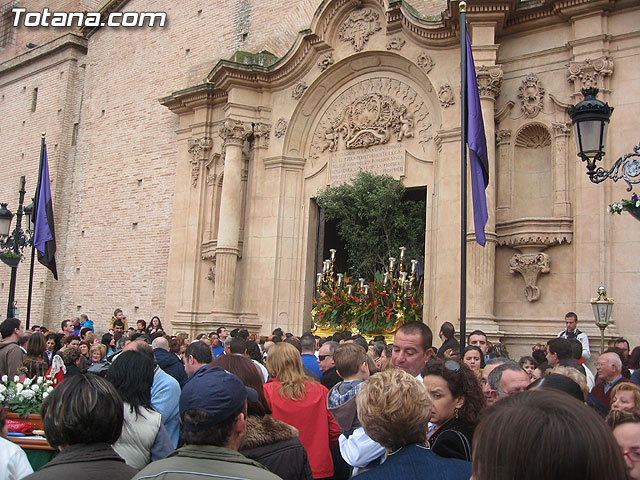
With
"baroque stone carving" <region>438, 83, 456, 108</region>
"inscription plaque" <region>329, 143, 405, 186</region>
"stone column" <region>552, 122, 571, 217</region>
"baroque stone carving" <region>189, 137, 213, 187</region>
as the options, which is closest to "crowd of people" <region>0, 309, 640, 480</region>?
"stone column" <region>552, 122, 571, 217</region>

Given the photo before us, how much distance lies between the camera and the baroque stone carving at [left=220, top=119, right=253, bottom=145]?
17984 mm

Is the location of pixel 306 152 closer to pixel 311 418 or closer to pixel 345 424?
pixel 311 418

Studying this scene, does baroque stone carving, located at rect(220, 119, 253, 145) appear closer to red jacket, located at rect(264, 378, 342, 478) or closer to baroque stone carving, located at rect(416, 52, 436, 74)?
baroque stone carving, located at rect(416, 52, 436, 74)

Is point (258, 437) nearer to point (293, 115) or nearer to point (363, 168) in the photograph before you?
point (363, 168)

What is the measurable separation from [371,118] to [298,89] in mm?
2320

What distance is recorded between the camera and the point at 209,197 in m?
19.8

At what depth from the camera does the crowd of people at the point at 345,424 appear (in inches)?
60.1

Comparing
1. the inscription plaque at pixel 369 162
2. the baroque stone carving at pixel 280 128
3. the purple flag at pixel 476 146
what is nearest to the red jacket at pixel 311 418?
the purple flag at pixel 476 146

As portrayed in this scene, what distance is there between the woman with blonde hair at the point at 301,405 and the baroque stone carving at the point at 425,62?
1172 cm

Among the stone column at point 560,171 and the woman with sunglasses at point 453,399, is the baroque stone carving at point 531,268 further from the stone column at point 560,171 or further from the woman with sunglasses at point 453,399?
the woman with sunglasses at point 453,399

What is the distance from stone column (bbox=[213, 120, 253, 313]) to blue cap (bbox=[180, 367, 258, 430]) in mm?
14721

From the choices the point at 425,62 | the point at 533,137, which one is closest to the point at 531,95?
the point at 533,137

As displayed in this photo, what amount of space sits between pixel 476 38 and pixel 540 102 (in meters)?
1.90

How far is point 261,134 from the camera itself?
18.3 metres
